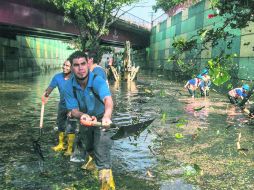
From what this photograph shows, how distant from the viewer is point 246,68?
19.2 meters

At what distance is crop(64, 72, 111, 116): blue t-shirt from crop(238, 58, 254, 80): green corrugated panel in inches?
576

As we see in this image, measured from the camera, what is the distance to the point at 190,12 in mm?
32125

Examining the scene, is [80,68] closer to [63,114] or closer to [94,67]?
[94,67]

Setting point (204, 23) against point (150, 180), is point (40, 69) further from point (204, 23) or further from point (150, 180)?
point (150, 180)

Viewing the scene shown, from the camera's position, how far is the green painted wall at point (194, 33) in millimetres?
19000

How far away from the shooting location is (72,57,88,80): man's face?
5.07m

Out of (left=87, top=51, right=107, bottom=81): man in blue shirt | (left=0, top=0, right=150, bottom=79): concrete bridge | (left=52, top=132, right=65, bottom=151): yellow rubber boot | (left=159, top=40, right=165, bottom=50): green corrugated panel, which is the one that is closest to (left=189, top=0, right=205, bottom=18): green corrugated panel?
(left=0, top=0, right=150, bottom=79): concrete bridge

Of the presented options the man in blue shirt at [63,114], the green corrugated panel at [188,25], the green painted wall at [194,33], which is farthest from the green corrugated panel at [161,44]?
the man in blue shirt at [63,114]

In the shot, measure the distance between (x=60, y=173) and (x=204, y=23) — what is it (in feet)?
75.0

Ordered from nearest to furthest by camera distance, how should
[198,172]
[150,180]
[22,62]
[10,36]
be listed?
[150,180]
[198,172]
[10,36]
[22,62]

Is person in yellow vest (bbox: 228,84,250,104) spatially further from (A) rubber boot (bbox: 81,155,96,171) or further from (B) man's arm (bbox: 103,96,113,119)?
(B) man's arm (bbox: 103,96,113,119)

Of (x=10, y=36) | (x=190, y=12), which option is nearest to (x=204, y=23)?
(x=190, y=12)

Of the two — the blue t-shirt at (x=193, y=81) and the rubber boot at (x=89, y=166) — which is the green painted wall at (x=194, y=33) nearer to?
the blue t-shirt at (x=193, y=81)

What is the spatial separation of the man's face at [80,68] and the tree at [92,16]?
26.5 metres
